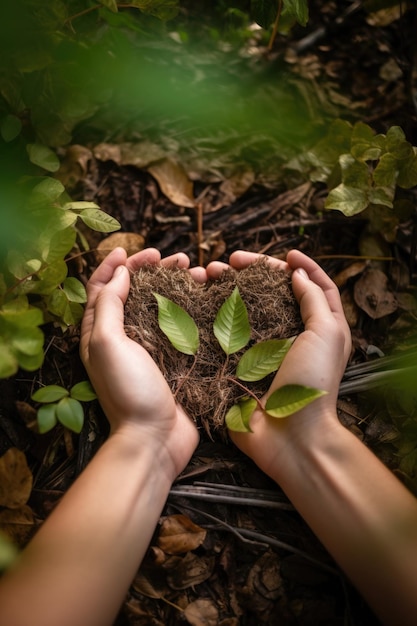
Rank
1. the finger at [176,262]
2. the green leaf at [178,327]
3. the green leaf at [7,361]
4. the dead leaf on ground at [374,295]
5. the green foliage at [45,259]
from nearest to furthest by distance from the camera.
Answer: the green leaf at [7,361] → the green foliage at [45,259] → the green leaf at [178,327] → the finger at [176,262] → the dead leaf on ground at [374,295]

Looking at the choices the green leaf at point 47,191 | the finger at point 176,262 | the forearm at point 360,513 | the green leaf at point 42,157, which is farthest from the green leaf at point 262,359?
the green leaf at point 42,157

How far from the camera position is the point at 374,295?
1.98 meters

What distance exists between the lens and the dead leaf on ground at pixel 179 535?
149cm

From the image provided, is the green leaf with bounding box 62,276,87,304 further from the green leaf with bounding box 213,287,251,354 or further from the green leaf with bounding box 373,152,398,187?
the green leaf with bounding box 373,152,398,187

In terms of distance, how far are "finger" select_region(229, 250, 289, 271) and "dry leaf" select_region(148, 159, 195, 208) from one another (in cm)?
44

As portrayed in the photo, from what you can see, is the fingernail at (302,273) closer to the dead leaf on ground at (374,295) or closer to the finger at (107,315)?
the dead leaf on ground at (374,295)

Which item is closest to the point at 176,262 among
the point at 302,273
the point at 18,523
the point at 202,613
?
the point at 302,273

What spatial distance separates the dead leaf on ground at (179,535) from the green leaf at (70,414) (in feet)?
1.42

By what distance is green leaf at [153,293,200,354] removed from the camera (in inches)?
61.2

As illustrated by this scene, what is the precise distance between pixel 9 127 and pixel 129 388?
1013mm

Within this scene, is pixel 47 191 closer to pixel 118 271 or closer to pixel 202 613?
pixel 118 271

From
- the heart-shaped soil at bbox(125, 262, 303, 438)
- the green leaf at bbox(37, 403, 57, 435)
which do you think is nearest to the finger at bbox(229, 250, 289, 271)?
the heart-shaped soil at bbox(125, 262, 303, 438)

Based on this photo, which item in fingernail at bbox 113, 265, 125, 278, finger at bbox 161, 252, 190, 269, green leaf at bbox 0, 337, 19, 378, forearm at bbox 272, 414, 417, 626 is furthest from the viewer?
finger at bbox 161, 252, 190, 269

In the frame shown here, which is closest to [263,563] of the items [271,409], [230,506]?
[230,506]
